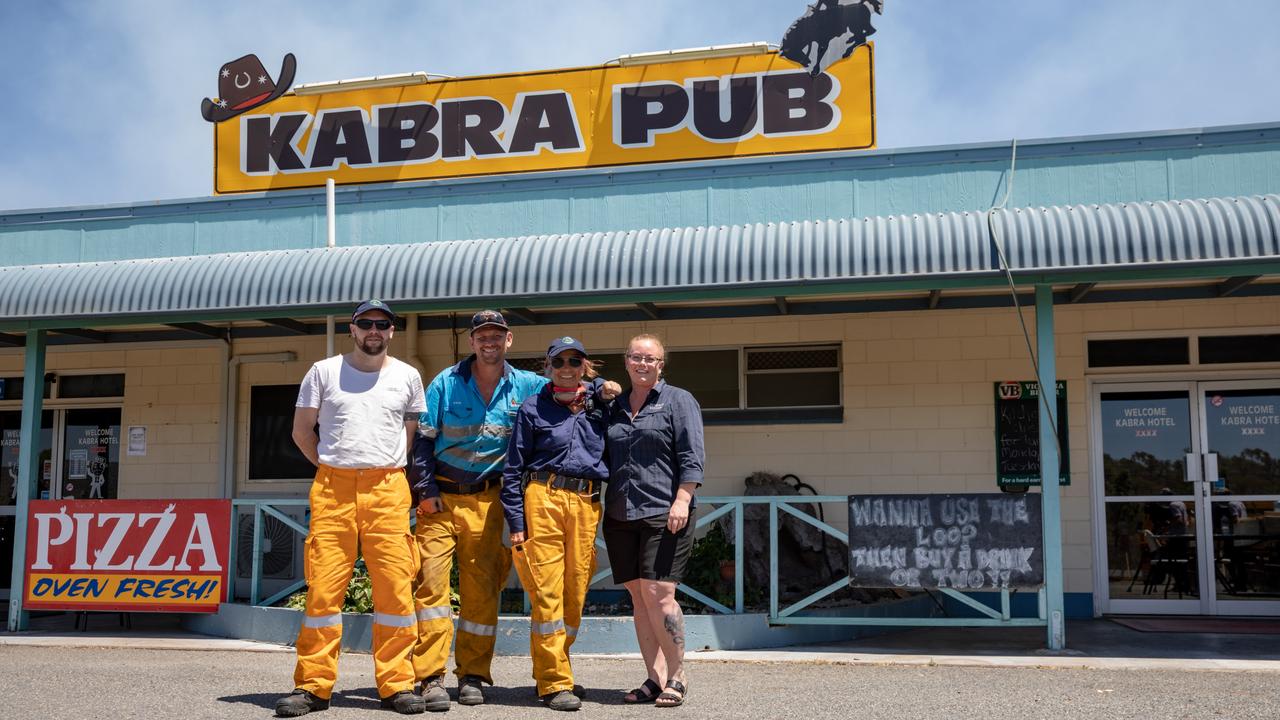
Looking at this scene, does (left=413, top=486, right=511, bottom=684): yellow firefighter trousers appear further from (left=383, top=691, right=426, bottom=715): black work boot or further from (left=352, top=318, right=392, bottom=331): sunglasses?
(left=352, top=318, right=392, bottom=331): sunglasses

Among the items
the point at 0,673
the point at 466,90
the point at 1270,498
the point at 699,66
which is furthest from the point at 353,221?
the point at 1270,498

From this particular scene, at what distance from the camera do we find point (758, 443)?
392 inches

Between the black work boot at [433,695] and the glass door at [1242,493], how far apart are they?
6.78 metres

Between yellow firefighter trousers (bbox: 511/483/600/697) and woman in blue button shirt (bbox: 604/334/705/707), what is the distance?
0.18 meters

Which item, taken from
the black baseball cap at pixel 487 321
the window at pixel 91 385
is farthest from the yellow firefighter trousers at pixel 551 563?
the window at pixel 91 385

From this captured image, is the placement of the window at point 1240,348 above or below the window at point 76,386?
above

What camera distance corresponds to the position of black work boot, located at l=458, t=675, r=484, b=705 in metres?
5.62

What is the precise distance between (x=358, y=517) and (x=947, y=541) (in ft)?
13.2

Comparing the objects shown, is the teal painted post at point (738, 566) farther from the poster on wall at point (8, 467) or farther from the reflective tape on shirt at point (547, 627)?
the poster on wall at point (8, 467)

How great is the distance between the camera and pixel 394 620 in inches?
215

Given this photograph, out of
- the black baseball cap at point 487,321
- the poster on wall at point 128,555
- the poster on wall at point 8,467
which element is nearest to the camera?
the black baseball cap at point 487,321

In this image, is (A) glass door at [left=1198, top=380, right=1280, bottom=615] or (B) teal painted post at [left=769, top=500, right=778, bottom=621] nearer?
(B) teal painted post at [left=769, top=500, right=778, bottom=621]

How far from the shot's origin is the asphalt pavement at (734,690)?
5570 millimetres

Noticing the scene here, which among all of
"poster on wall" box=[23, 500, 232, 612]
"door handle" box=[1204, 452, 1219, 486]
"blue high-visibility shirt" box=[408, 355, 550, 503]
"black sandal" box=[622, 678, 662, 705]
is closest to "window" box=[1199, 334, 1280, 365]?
"door handle" box=[1204, 452, 1219, 486]
